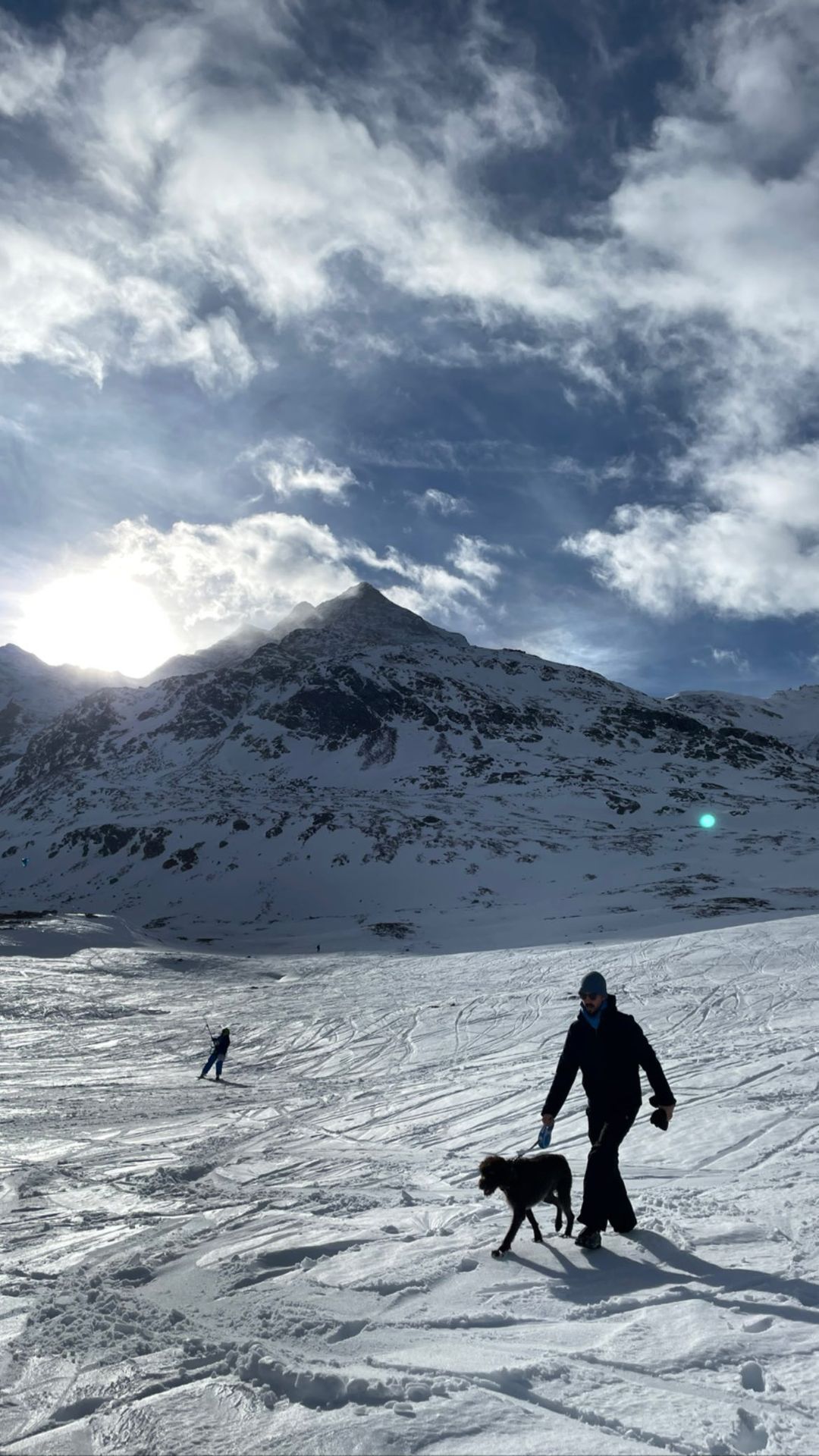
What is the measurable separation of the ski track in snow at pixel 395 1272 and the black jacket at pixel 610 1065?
102 cm

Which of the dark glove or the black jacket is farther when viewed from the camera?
the black jacket

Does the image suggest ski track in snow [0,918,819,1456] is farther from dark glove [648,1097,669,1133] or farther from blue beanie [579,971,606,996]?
blue beanie [579,971,606,996]

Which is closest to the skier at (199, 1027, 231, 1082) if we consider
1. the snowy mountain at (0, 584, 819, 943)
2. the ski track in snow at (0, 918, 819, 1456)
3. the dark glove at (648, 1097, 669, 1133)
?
the ski track in snow at (0, 918, 819, 1456)

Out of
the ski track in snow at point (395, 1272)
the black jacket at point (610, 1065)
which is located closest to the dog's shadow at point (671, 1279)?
the ski track in snow at point (395, 1272)

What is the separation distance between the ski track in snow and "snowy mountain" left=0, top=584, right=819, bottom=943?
108 ft

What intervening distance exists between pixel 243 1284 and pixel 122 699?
152 meters

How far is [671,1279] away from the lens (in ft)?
16.7

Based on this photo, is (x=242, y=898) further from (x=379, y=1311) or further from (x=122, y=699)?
(x=122, y=699)

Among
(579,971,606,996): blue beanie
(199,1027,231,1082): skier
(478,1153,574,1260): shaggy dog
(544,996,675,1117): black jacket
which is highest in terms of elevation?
(579,971,606,996): blue beanie

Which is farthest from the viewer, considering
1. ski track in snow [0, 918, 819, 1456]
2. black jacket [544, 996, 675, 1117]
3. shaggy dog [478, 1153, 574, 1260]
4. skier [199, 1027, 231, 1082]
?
skier [199, 1027, 231, 1082]

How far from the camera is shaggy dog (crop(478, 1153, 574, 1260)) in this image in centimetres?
568

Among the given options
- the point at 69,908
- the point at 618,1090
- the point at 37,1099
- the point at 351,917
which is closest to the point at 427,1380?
the point at 618,1090

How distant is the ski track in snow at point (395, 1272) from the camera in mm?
3727

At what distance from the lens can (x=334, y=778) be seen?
108 meters
